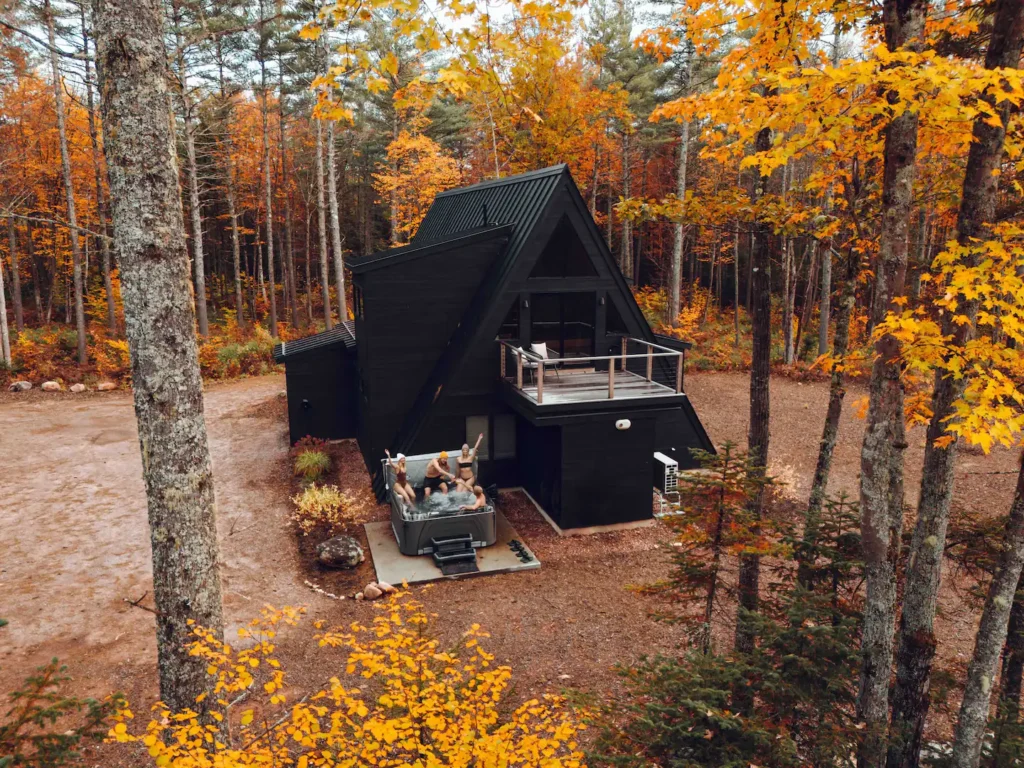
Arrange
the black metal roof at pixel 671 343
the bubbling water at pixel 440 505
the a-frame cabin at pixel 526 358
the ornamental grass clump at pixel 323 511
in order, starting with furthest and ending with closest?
the black metal roof at pixel 671 343 < the ornamental grass clump at pixel 323 511 < the a-frame cabin at pixel 526 358 < the bubbling water at pixel 440 505

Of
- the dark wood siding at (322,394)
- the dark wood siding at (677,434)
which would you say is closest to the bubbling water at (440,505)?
the dark wood siding at (677,434)

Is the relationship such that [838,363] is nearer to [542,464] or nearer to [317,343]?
[542,464]

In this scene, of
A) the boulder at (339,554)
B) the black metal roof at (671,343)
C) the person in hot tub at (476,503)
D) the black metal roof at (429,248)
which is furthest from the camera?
the black metal roof at (671,343)

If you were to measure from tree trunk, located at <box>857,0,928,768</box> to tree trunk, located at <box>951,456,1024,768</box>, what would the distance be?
0.63 metres

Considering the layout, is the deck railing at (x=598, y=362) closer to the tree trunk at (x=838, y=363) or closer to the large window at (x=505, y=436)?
the large window at (x=505, y=436)

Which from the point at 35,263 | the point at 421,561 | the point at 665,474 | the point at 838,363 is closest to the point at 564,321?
the point at 665,474

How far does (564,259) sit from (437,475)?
5.65 metres

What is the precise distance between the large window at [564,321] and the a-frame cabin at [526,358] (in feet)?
0.08

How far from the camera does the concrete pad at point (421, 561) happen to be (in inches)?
459

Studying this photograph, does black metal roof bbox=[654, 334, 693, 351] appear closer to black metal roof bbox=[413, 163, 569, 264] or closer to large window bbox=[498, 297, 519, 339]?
large window bbox=[498, 297, 519, 339]

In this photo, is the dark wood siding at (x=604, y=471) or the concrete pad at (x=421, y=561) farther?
the dark wood siding at (x=604, y=471)

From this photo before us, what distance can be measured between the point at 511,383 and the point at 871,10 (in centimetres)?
907

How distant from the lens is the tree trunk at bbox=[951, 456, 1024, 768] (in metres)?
5.76

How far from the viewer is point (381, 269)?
1427 centimetres
